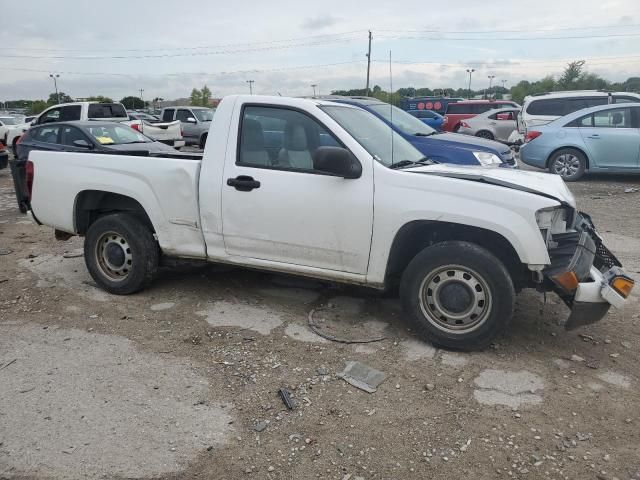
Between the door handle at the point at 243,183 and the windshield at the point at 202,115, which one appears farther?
the windshield at the point at 202,115

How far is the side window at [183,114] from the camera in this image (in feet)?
67.3

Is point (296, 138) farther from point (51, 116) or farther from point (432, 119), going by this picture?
Result: point (432, 119)

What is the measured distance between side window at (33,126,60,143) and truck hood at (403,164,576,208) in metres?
9.32

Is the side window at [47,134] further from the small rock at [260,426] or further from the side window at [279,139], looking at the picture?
the small rock at [260,426]

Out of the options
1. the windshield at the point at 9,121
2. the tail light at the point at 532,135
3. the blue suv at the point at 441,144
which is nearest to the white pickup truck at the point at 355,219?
the blue suv at the point at 441,144

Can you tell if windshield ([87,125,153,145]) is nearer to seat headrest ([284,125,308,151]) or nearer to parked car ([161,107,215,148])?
seat headrest ([284,125,308,151])

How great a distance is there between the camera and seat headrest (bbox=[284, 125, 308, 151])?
431 cm

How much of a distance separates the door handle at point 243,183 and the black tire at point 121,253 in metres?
1.16

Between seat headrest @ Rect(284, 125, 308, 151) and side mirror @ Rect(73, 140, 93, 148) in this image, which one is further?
side mirror @ Rect(73, 140, 93, 148)

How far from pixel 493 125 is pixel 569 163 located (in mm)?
7715

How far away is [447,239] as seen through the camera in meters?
4.12

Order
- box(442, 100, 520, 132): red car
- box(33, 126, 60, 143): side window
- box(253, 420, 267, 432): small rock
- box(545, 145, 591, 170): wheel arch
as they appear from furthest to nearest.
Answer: box(442, 100, 520, 132): red car → box(545, 145, 591, 170): wheel arch → box(33, 126, 60, 143): side window → box(253, 420, 267, 432): small rock

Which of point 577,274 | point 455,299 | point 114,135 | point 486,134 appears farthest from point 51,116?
point 577,274

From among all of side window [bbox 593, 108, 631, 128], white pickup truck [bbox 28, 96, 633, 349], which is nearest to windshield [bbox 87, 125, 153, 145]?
white pickup truck [bbox 28, 96, 633, 349]
